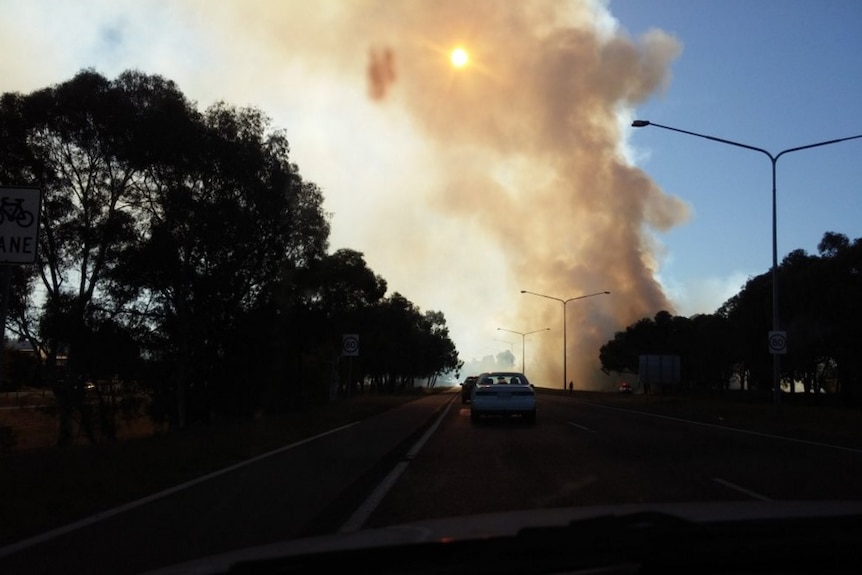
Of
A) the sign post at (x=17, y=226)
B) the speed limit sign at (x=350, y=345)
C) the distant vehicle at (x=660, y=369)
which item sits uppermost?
the sign post at (x=17, y=226)

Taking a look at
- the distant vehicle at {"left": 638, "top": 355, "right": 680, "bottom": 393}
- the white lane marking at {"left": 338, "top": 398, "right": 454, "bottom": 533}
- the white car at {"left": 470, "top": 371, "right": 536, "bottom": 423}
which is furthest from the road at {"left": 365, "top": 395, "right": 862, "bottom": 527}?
the distant vehicle at {"left": 638, "top": 355, "right": 680, "bottom": 393}

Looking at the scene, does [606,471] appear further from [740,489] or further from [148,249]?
[148,249]

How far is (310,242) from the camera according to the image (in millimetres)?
34219

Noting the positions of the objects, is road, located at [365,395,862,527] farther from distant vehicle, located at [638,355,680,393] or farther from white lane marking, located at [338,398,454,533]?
distant vehicle, located at [638,355,680,393]

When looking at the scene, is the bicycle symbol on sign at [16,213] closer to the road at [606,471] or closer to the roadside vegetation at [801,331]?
the road at [606,471]

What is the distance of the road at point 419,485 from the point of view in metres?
6.98

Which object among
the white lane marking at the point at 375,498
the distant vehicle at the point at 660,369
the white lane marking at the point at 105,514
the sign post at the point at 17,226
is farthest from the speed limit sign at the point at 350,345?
the distant vehicle at the point at 660,369

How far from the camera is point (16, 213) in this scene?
29.1 feet

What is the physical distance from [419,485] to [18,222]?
6081 millimetres

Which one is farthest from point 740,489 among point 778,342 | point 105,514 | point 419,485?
point 778,342

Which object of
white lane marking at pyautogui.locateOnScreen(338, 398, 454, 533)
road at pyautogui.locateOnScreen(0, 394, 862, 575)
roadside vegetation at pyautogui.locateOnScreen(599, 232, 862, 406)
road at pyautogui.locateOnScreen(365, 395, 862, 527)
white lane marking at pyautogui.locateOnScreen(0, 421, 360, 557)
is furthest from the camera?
roadside vegetation at pyautogui.locateOnScreen(599, 232, 862, 406)

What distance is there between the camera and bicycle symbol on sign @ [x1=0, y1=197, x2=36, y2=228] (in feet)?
29.0

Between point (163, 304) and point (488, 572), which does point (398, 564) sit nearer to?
point (488, 572)

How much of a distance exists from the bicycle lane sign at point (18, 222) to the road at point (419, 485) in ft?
10.2
